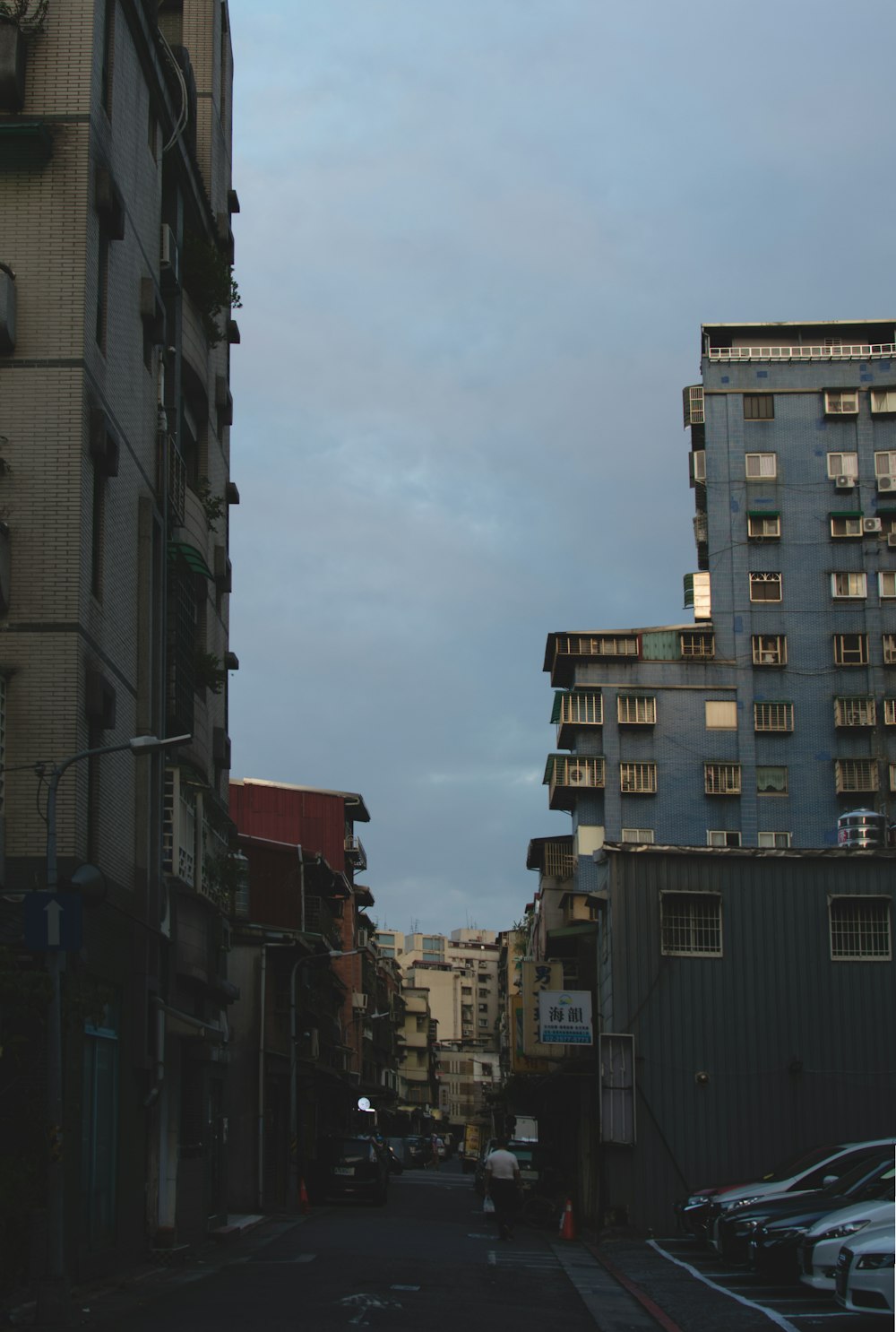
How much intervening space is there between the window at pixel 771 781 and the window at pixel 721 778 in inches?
32.1

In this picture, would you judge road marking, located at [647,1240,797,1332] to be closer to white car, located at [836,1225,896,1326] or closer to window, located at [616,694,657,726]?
white car, located at [836,1225,896,1326]

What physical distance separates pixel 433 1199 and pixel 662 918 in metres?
19.2

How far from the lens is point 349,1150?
4019 centimetres

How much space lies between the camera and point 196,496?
28359 millimetres

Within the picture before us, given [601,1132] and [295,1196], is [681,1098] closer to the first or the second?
[601,1132]

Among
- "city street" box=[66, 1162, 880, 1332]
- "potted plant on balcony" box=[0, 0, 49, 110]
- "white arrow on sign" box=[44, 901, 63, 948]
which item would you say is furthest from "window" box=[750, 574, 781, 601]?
"white arrow on sign" box=[44, 901, 63, 948]

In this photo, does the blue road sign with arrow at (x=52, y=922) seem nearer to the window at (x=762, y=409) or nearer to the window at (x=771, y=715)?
the window at (x=771, y=715)

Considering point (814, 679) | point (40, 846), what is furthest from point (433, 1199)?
point (40, 846)

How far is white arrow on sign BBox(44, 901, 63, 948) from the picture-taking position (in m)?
15.6

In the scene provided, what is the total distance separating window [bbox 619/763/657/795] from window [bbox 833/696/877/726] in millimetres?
7136

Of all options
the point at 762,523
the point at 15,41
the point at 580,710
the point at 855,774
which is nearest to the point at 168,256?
the point at 15,41

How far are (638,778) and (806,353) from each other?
59.0ft

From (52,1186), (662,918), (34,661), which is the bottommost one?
(52,1186)

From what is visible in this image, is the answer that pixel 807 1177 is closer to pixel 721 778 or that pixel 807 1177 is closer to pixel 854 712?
pixel 721 778
